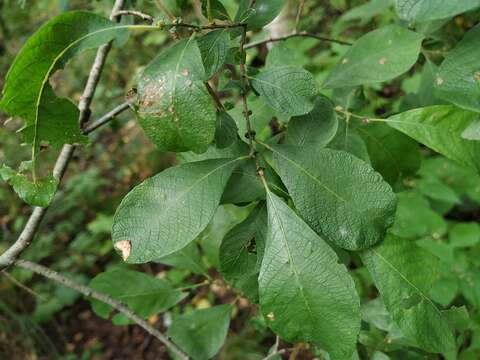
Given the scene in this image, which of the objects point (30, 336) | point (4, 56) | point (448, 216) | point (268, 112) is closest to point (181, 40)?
point (268, 112)

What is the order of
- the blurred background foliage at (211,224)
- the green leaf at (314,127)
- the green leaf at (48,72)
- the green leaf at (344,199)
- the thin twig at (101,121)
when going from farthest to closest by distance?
the blurred background foliage at (211,224) → the thin twig at (101,121) → the green leaf at (314,127) → the green leaf at (344,199) → the green leaf at (48,72)

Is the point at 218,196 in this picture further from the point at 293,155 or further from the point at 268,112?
the point at 268,112

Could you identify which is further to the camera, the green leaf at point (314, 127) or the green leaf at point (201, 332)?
the green leaf at point (201, 332)

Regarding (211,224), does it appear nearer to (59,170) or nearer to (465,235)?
(59,170)

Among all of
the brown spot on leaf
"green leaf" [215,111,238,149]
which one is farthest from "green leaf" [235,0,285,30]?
the brown spot on leaf

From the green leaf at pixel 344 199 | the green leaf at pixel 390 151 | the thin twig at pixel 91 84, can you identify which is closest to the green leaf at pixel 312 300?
the green leaf at pixel 344 199

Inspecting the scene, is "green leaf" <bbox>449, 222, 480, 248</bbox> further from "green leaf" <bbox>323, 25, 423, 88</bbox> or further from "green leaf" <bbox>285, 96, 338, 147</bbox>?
"green leaf" <bbox>285, 96, 338, 147</bbox>

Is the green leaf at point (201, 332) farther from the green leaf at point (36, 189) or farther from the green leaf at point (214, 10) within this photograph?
the green leaf at point (214, 10)
